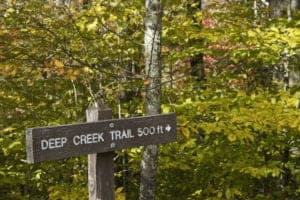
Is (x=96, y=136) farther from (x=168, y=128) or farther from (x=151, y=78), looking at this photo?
(x=151, y=78)

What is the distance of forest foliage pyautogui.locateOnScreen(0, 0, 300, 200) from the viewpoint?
17.3 feet

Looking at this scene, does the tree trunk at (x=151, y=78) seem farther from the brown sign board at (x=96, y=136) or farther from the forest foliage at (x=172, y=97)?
the brown sign board at (x=96, y=136)

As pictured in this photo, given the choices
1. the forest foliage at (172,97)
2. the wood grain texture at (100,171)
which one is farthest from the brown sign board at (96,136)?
the forest foliage at (172,97)

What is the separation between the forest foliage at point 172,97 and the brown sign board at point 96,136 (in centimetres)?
76

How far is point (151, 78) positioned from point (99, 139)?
4.94 ft

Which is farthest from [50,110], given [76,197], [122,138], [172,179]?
[122,138]

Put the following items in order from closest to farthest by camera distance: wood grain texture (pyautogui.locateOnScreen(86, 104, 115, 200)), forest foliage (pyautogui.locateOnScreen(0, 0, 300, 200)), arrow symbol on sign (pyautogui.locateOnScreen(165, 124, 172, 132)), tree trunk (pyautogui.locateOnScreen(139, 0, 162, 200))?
wood grain texture (pyautogui.locateOnScreen(86, 104, 115, 200)) < arrow symbol on sign (pyautogui.locateOnScreen(165, 124, 172, 132)) < tree trunk (pyautogui.locateOnScreen(139, 0, 162, 200)) < forest foliage (pyautogui.locateOnScreen(0, 0, 300, 200))

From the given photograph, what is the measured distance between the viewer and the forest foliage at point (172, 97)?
5.27 metres

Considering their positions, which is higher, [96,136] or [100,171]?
[96,136]

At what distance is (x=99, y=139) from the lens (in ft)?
11.6

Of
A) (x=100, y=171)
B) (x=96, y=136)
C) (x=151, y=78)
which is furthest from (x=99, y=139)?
(x=151, y=78)

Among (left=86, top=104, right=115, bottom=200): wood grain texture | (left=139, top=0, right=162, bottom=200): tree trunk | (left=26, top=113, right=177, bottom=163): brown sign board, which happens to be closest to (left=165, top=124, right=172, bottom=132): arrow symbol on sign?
(left=26, top=113, right=177, bottom=163): brown sign board

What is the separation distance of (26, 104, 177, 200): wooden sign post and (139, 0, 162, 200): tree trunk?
866 millimetres

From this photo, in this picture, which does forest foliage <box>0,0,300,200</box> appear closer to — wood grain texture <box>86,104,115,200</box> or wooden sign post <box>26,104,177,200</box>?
wooden sign post <box>26,104,177,200</box>
